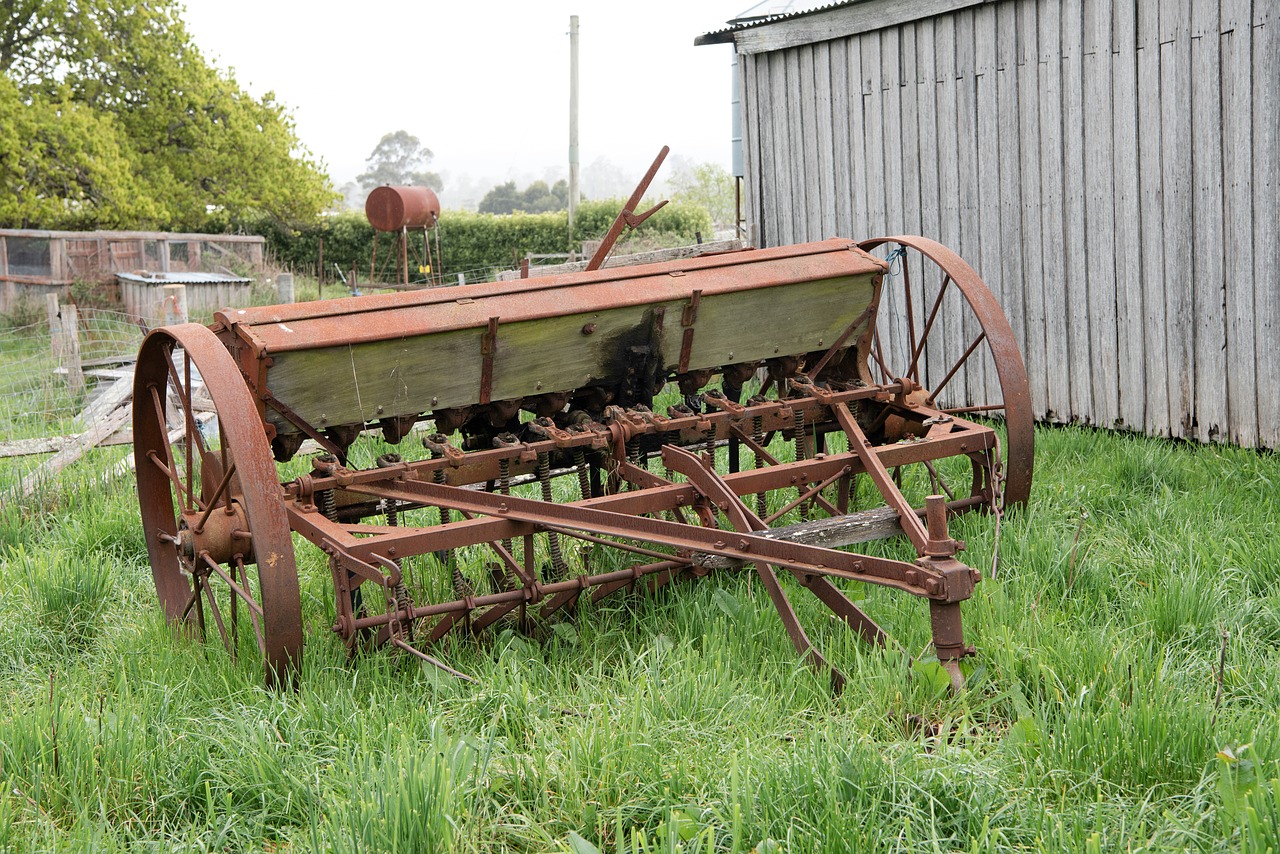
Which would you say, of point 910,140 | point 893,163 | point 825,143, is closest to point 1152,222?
point 910,140

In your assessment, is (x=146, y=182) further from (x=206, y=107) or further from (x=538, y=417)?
(x=538, y=417)

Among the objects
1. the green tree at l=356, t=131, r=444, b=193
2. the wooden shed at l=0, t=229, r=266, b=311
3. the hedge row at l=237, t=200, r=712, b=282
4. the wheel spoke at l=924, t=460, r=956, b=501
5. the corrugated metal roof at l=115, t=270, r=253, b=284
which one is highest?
the green tree at l=356, t=131, r=444, b=193

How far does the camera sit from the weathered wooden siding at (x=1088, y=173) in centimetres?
568

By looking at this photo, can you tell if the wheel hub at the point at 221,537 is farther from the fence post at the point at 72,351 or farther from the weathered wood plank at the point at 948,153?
the fence post at the point at 72,351

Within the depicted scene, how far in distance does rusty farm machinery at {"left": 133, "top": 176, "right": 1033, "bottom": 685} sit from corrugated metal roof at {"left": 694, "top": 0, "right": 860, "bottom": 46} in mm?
3233

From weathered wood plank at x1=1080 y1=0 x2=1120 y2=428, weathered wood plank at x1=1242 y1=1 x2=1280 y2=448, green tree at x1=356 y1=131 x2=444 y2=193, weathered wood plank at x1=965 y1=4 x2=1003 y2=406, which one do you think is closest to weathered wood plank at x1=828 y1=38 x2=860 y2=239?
weathered wood plank at x1=965 y1=4 x2=1003 y2=406

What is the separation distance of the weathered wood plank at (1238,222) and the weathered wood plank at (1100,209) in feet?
2.27

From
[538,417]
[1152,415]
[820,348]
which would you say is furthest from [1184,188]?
[538,417]

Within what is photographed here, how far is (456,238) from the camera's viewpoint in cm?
2625

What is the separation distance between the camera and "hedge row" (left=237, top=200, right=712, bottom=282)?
25469 millimetres

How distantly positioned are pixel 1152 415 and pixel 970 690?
378cm

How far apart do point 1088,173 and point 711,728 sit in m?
4.78

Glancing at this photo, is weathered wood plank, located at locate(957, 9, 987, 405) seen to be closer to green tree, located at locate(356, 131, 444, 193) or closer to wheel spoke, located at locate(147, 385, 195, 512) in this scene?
wheel spoke, located at locate(147, 385, 195, 512)

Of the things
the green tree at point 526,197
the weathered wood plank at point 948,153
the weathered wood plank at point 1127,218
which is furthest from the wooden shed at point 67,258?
the green tree at point 526,197
